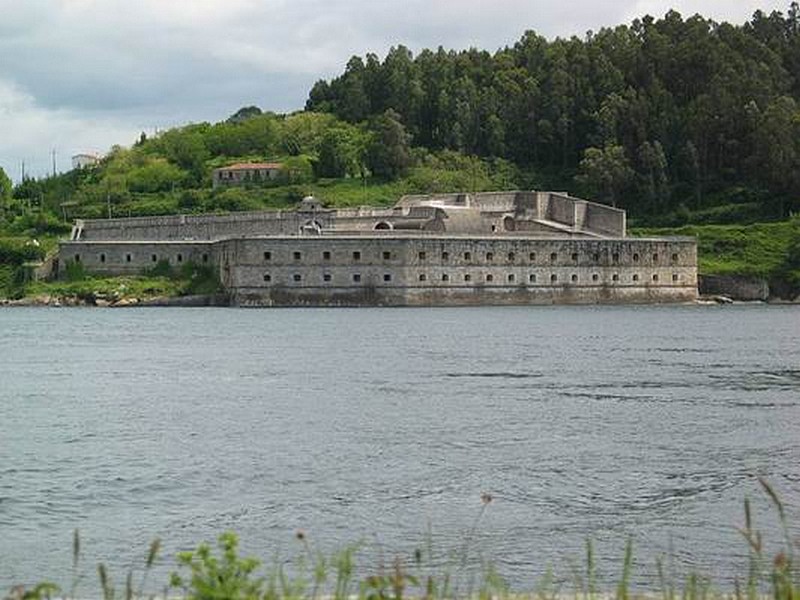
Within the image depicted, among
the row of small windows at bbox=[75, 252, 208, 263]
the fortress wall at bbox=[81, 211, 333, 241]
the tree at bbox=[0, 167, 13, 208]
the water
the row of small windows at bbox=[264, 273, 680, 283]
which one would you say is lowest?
the water

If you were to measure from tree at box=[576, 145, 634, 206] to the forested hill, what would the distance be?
0.09 meters

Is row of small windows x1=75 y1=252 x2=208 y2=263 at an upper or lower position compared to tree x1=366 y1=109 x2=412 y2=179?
lower

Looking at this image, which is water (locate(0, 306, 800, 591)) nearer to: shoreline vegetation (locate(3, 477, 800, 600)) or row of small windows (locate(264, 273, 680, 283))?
shoreline vegetation (locate(3, 477, 800, 600))

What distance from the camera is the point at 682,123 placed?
90.2m

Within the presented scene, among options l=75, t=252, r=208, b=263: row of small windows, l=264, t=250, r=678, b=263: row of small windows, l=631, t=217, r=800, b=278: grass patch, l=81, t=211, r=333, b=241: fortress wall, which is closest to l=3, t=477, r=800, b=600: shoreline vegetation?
l=264, t=250, r=678, b=263: row of small windows

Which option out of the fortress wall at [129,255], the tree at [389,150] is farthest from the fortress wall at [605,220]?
the fortress wall at [129,255]

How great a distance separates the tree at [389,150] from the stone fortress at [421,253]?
11206 millimetres

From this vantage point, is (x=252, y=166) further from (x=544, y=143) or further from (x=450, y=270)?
(x=450, y=270)

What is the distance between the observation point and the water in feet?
48.1

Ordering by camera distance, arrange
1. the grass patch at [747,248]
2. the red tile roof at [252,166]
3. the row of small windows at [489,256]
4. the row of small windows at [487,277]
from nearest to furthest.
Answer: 1. the row of small windows at [489,256]
2. the row of small windows at [487,277]
3. the grass patch at [747,248]
4. the red tile roof at [252,166]

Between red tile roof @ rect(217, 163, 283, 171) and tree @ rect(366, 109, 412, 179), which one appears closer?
tree @ rect(366, 109, 412, 179)

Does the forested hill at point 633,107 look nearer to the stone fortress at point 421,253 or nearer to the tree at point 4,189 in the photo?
the stone fortress at point 421,253

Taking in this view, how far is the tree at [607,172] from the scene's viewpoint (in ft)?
283

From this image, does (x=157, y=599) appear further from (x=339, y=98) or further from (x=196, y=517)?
(x=339, y=98)
